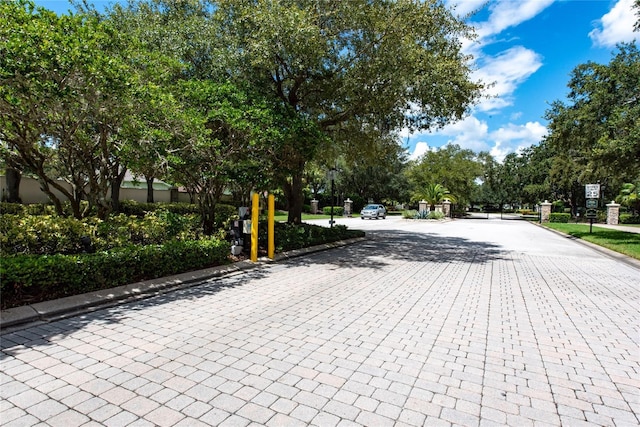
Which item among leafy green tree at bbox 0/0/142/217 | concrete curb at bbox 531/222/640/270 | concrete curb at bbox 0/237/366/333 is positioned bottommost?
concrete curb at bbox 531/222/640/270

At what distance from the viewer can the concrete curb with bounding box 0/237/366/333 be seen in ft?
14.5

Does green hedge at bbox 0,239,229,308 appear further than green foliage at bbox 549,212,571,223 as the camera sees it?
No

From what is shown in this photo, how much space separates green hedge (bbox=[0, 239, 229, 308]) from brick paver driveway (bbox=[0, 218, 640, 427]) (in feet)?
2.49

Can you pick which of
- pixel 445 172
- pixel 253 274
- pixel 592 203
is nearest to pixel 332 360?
pixel 253 274

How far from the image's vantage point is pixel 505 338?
443cm

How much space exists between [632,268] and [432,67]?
7841 mm

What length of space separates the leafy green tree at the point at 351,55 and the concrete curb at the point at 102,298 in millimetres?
4032

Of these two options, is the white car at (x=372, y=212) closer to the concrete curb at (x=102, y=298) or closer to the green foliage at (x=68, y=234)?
the concrete curb at (x=102, y=298)

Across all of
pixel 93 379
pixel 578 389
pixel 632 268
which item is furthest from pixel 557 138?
pixel 93 379

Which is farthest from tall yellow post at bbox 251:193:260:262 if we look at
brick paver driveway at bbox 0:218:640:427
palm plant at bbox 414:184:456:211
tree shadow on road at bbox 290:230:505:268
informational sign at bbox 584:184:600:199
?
palm plant at bbox 414:184:456:211

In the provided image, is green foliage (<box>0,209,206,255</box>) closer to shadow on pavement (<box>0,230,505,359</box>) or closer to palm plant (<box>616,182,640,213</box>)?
shadow on pavement (<box>0,230,505,359</box>)

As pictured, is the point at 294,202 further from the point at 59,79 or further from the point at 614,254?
the point at 614,254

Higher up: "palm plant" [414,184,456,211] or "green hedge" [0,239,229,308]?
"palm plant" [414,184,456,211]

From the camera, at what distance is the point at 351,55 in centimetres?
1116
